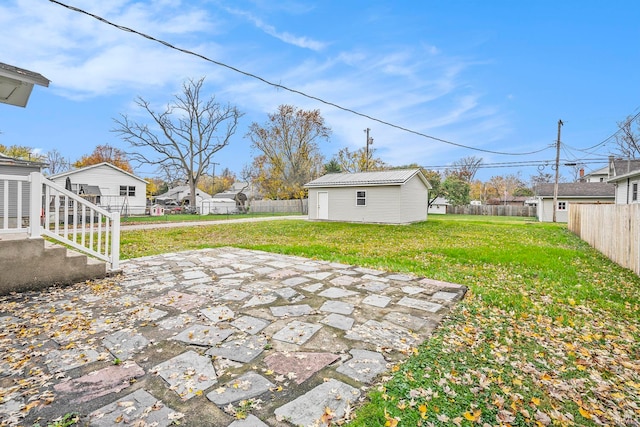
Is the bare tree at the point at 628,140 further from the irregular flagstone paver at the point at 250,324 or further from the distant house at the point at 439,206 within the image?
the irregular flagstone paver at the point at 250,324

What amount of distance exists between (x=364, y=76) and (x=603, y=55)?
1140cm

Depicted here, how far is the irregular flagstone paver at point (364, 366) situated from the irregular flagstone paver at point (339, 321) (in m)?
0.47

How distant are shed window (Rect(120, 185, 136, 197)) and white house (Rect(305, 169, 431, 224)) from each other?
1507 cm

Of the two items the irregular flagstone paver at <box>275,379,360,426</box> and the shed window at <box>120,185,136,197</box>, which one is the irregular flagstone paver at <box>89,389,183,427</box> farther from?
the shed window at <box>120,185,136,197</box>

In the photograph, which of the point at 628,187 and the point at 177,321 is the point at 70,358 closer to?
the point at 177,321

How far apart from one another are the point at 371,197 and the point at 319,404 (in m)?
14.6

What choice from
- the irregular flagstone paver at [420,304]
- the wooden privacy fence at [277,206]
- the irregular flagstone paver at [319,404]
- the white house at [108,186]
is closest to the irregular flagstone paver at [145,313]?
the irregular flagstone paver at [319,404]

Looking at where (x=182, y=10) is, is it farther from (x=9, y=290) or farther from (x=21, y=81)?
(x=9, y=290)

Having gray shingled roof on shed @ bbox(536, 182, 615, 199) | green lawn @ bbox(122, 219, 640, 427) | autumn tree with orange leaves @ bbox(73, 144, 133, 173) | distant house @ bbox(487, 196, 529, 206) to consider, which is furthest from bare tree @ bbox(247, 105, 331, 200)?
distant house @ bbox(487, 196, 529, 206)

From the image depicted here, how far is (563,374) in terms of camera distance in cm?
225

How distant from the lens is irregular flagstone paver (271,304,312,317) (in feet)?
10.5

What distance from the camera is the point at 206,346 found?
97.7 inches

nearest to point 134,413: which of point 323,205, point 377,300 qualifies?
point 377,300

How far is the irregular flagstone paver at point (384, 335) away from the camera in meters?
2.61
